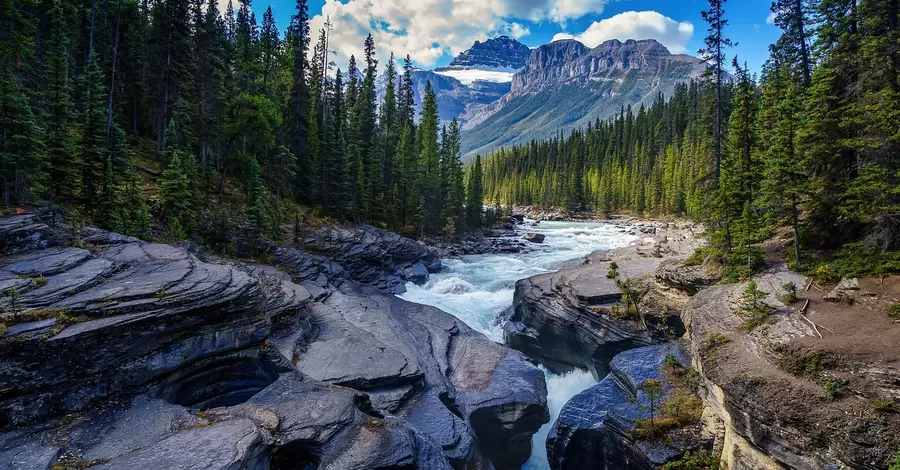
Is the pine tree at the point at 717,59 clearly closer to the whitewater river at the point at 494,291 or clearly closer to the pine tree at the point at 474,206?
the whitewater river at the point at 494,291

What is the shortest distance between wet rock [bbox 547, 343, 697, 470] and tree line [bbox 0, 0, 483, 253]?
2014cm

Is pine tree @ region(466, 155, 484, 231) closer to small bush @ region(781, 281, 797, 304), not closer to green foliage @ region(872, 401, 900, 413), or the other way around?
small bush @ region(781, 281, 797, 304)

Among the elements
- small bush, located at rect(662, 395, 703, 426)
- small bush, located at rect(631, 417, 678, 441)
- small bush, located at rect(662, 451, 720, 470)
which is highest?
small bush, located at rect(662, 395, 703, 426)

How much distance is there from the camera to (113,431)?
24.3ft

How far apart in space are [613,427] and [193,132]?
116 ft

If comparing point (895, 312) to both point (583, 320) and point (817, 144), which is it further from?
point (583, 320)

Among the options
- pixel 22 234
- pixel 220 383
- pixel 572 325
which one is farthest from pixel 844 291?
pixel 22 234

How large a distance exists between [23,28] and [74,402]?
29.3 meters

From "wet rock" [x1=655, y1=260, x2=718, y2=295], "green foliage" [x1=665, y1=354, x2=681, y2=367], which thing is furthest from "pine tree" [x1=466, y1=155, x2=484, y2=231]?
"green foliage" [x1=665, y1=354, x2=681, y2=367]

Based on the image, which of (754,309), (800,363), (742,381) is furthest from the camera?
(754,309)

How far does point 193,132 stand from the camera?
3139cm

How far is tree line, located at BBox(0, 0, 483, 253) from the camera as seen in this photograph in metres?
18.2

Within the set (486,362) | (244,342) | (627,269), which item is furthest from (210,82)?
(627,269)

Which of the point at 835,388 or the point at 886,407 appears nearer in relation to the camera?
the point at 886,407
